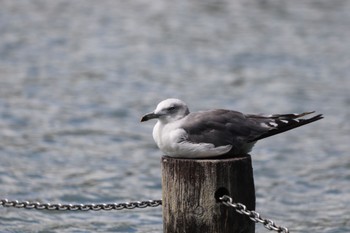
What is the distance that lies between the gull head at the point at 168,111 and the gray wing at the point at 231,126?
0.24ft

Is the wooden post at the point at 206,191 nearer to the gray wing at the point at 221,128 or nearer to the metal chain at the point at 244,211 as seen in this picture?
the metal chain at the point at 244,211

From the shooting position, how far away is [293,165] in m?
11.1

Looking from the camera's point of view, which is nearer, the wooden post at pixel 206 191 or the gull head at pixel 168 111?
the wooden post at pixel 206 191

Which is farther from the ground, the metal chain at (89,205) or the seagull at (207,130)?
the seagull at (207,130)

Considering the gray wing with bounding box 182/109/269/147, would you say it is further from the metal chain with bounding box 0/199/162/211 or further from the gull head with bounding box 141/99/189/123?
the metal chain with bounding box 0/199/162/211

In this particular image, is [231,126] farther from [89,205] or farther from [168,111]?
[89,205]

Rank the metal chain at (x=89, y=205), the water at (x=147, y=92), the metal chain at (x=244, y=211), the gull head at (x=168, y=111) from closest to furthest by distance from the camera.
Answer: the metal chain at (x=244, y=211), the gull head at (x=168, y=111), the metal chain at (x=89, y=205), the water at (x=147, y=92)

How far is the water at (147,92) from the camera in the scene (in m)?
9.66

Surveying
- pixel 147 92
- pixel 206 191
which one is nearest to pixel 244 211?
pixel 206 191

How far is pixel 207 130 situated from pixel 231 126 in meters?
0.16

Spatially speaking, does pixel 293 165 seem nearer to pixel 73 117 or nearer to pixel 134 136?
pixel 134 136

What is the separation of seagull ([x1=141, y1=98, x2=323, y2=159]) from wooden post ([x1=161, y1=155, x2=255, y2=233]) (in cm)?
10

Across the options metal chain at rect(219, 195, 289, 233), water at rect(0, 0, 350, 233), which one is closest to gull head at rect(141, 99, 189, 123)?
metal chain at rect(219, 195, 289, 233)

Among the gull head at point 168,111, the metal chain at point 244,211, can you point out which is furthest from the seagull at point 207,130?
the metal chain at point 244,211
